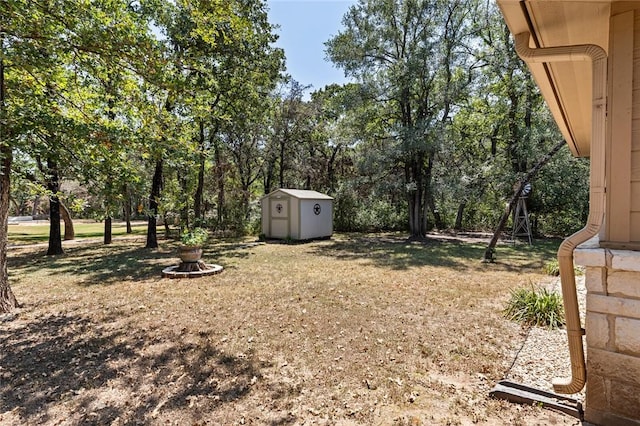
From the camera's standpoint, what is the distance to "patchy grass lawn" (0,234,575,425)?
2.33m

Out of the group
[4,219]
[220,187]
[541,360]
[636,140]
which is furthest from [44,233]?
[636,140]

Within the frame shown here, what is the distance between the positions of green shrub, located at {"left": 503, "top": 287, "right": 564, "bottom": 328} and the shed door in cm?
905

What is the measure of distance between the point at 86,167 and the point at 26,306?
215cm

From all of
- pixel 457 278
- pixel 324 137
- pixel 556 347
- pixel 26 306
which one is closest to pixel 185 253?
pixel 26 306

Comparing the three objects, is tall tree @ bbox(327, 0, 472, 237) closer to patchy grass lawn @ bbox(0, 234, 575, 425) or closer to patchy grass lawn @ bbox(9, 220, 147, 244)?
patchy grass lawn @ bbox(0, 234, 575, 425)

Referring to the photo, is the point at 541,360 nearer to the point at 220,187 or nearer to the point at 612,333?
the point at 612,333

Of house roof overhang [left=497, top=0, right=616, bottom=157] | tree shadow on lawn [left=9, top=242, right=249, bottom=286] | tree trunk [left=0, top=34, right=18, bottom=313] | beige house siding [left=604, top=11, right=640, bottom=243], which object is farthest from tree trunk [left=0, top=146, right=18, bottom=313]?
beige house siding [left=604, top=11, right=640, bottom=243]

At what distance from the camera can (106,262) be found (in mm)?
8211

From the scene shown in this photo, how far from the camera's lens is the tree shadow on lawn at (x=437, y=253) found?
7.71 meters

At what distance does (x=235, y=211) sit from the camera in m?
15.5

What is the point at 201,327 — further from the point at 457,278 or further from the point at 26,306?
the point at 457,278

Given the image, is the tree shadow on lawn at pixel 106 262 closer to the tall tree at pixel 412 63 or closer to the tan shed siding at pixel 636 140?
the tan shed siding at pixel 636 140

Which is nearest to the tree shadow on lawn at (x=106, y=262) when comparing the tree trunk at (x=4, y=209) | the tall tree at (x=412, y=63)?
the tree trunk at (x=4, y=209)

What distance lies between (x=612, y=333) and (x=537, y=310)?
2.36 meters
